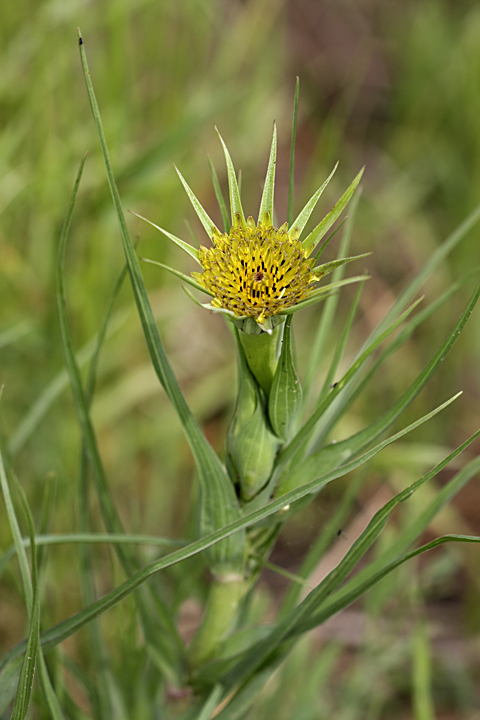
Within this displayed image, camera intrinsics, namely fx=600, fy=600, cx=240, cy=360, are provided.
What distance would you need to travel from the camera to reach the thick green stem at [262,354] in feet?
2.46

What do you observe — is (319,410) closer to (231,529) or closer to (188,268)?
(231,529)

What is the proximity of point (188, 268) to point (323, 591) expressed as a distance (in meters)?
2.43

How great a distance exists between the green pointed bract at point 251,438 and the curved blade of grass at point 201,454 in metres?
0.03

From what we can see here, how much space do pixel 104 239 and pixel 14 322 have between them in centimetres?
43

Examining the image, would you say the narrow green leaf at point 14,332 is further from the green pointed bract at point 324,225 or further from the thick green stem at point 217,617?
the green pointed bract at point 324,225

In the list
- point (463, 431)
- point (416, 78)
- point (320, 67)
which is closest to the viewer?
point (463, 431)

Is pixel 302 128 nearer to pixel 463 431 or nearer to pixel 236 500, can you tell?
pixel 463 431

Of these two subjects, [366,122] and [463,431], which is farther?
[366,122]

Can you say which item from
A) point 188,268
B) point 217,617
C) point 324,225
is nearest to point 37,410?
point 217,617

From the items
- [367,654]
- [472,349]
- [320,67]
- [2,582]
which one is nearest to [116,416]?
[2,582]

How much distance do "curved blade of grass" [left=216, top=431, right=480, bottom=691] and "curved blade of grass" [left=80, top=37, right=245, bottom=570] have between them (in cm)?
12

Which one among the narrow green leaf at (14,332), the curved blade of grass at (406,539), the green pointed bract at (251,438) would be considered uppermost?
the narrow green leaf at (14,332)

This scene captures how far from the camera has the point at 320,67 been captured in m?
4.48

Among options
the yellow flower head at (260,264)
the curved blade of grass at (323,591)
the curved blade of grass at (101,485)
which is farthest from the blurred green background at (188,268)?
the yellow flower head at (260,264)
